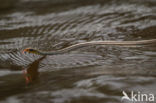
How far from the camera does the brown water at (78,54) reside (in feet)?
12.2

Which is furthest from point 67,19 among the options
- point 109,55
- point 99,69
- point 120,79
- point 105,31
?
point 120,79

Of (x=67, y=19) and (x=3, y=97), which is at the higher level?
(x=67, y=19)

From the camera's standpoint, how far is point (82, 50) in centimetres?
514

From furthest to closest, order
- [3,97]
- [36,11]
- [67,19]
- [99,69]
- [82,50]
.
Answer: [36,11], [67,19], [82,50], [99,69], [3,97]

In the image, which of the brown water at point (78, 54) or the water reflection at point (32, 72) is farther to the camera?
the water reflection at point (32, 72)

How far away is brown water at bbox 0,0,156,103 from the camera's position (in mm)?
3709

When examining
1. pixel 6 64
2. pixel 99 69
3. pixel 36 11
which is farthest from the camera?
pixel 36 11

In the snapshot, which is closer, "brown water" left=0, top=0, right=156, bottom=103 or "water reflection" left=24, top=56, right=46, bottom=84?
"brown water" left=0, top=0, right=156, bottom=103

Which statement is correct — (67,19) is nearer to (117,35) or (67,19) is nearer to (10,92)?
(117,35)

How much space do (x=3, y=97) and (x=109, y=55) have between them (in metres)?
2.13

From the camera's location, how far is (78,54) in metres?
5.01

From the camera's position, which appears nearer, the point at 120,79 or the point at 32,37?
the point at 120,79

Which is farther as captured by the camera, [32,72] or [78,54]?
[78,54]

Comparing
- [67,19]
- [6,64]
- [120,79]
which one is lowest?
[120,79]
